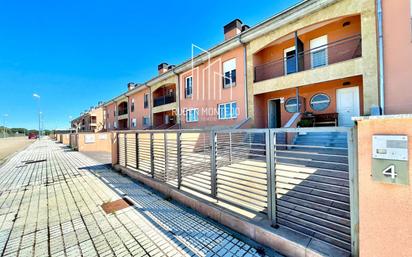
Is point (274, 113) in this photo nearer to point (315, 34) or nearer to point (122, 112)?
point (315, 34)

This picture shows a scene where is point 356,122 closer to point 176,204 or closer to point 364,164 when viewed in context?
point 364,164

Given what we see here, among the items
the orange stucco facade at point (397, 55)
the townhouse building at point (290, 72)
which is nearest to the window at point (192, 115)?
the townhouse building at point (290, 72)

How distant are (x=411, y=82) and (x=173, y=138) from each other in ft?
28.7

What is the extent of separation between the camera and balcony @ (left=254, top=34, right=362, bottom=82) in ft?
30.4

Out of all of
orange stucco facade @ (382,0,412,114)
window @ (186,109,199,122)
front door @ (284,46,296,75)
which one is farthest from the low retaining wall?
window @ (186,109,199,122)

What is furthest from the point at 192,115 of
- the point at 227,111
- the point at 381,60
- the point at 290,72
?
the point at 381,60

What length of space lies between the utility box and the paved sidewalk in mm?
1742

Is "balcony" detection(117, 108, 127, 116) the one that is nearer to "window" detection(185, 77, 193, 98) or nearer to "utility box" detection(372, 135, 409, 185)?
"window" detection(185, 77, 193, 98)

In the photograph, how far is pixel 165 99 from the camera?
20219mm

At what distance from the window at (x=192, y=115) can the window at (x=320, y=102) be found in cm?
870

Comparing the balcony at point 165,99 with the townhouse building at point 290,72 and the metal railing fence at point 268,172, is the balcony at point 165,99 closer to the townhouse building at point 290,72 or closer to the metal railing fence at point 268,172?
the townhouse building at point 290,72

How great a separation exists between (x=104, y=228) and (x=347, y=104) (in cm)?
1207

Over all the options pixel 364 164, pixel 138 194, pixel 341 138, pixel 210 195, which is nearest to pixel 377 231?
pixel 364 164

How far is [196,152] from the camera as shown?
474 centimetres
